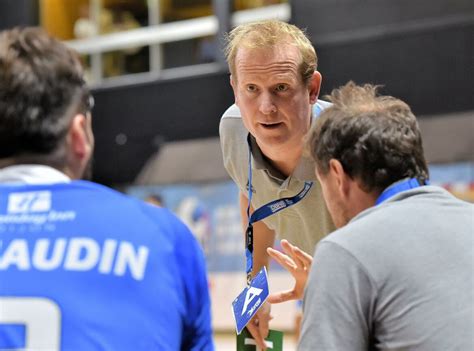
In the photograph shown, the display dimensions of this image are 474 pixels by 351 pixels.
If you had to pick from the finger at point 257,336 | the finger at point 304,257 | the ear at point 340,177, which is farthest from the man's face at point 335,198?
the finger at point 257,336

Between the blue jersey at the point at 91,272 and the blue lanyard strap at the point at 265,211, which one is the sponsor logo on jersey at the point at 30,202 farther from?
the blue lanyard strap at the point at 265,211

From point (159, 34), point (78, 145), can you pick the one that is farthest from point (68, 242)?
point (159, 34)

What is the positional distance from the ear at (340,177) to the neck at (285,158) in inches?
28.4

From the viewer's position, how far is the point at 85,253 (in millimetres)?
1550

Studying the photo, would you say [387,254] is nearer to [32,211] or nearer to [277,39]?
[32,211]

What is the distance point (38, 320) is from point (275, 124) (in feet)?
4.27

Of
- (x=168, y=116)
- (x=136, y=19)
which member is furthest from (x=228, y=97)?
(x=136, y=19)

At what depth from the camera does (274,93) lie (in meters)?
2.64

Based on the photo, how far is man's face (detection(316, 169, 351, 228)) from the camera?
2080 millimetres

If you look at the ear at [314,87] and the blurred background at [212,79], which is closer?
the ear at [314,87]

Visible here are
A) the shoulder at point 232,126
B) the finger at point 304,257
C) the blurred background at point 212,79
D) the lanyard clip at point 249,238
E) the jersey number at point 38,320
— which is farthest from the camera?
the blurred background at point 212,79

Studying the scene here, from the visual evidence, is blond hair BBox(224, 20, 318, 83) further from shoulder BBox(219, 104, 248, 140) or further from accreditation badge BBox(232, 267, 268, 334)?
accreditation badge BBox(232, 267, 268, 334)

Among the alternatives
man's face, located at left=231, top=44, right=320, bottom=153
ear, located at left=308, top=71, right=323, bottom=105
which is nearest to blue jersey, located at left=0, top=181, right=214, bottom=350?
man's face, located at left=231, top=44, right=320, bottom=153

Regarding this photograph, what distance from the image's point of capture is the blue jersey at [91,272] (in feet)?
5.01
